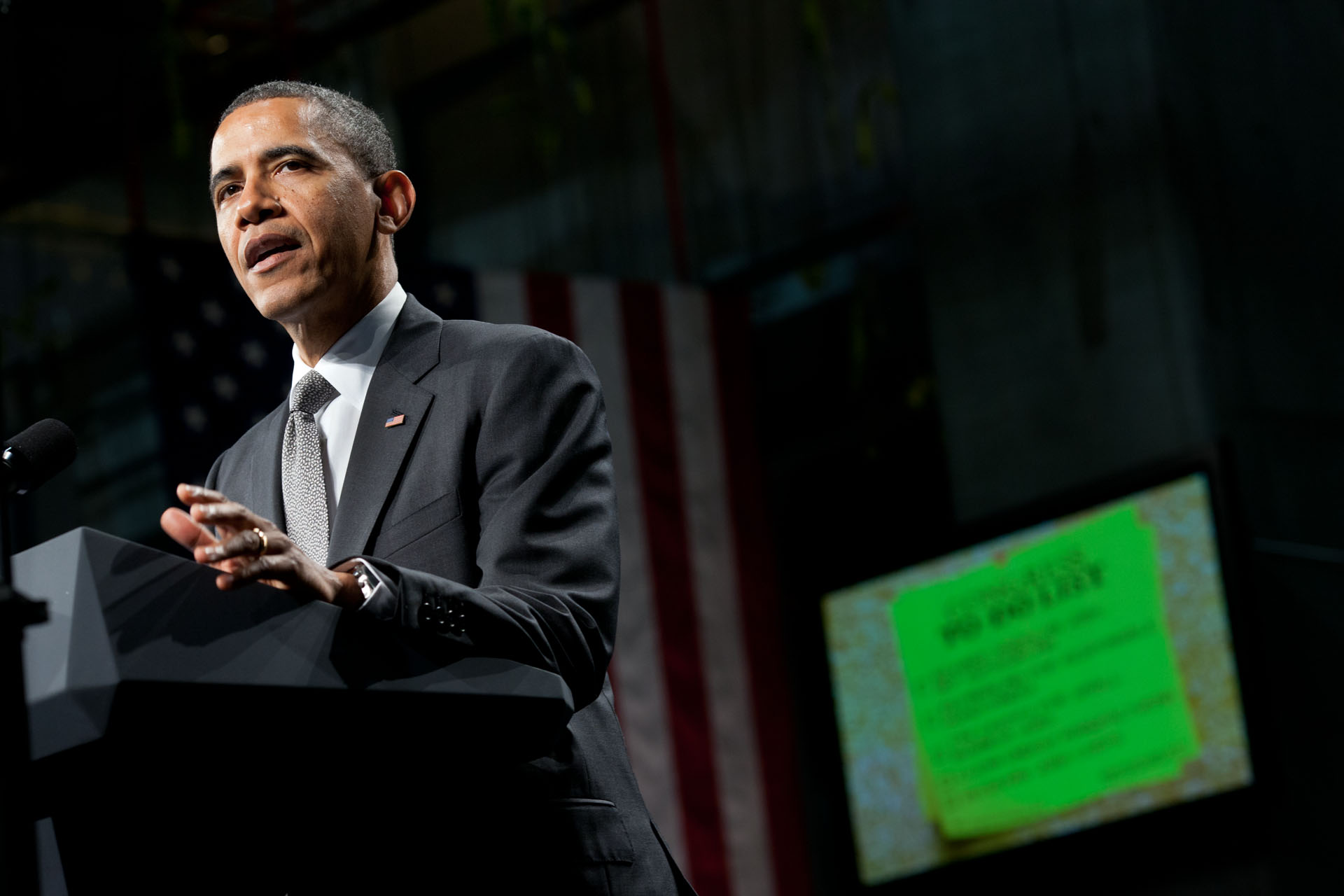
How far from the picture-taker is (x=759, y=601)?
667 centimetres

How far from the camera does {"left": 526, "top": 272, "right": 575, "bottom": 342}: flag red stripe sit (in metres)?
6.20

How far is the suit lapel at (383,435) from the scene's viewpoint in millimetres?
1465

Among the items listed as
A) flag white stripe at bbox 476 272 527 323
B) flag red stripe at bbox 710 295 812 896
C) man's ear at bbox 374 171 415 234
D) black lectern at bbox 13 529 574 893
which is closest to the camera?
black lectern at bbox 13 529 574 893

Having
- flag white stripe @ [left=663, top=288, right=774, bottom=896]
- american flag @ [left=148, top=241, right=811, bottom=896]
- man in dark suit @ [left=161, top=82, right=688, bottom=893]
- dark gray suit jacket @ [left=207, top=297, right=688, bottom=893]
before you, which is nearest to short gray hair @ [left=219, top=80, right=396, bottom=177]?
man in dark suit @ [left=161, top=82, right=688, bottom=893]

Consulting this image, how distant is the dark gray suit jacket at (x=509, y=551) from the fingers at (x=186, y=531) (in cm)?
14

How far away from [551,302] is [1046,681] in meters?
2.31

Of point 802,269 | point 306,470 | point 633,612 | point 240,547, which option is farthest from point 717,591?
point 240,547

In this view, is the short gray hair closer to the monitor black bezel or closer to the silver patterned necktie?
the silver patterned necktie

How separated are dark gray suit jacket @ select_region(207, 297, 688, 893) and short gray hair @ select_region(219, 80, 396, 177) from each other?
0.22 m

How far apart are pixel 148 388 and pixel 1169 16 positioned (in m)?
4.14

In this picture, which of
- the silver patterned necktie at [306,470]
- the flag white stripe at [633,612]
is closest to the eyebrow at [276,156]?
the silver patterned necktie at [306,470]

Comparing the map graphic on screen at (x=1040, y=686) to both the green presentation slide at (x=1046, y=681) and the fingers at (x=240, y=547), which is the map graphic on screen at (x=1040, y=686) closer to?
the green presentation slide at (x=1046, y=681)

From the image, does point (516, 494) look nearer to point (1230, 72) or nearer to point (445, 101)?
point (1230, 72)

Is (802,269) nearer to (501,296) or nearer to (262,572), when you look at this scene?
(501,296)
